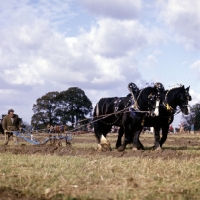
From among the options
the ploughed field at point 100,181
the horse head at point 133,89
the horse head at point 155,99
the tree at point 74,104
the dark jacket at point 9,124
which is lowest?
the ploughed field at point 100,181

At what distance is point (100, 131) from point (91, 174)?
29.4 ft

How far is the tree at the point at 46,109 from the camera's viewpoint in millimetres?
63344

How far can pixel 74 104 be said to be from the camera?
214ft

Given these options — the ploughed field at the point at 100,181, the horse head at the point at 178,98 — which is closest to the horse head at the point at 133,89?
the horse head at the point at 178,98

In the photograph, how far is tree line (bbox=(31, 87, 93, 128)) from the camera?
63500 millimetres

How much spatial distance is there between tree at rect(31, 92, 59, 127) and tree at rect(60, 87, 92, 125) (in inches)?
40.9

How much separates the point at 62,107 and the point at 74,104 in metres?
1.71

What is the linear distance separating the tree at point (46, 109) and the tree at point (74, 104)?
3.41 feet

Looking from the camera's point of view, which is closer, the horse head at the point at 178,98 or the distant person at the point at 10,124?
the horse head at the point at 178,98

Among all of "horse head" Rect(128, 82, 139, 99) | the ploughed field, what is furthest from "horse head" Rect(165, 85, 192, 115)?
the ploughed field

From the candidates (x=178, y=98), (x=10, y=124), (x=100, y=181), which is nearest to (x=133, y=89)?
(x=178, y=98)

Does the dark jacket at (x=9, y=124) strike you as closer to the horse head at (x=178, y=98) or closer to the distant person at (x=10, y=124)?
the distant person at (x=10, y=124)

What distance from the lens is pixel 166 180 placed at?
25.1 feet

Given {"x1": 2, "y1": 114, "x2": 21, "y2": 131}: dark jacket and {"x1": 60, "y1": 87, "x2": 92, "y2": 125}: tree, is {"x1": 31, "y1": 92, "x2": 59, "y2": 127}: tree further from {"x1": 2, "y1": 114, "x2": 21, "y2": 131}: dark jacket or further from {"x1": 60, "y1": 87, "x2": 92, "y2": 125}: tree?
{"x1": 2, "y1": 114, "x2": 21, "y2": 131}: dark jacket
